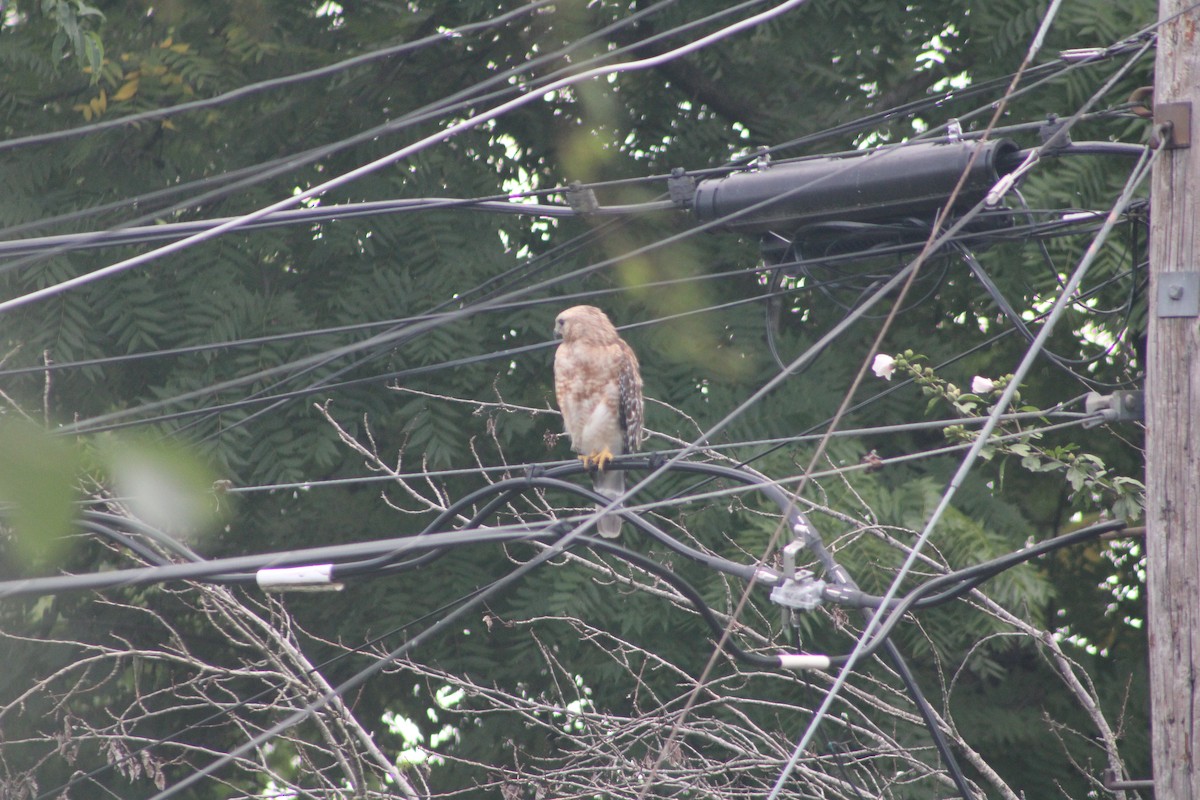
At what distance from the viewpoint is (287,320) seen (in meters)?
7.29

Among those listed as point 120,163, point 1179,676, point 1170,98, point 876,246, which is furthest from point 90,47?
point 1179,676

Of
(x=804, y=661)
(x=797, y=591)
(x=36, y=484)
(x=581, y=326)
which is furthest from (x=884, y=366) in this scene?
(x=36, y=484)

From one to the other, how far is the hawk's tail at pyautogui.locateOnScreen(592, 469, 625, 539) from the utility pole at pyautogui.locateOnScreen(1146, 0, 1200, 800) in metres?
2.34

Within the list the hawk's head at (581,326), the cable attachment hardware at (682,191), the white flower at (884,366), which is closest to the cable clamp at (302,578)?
the cable attachment hardware at (682,191)

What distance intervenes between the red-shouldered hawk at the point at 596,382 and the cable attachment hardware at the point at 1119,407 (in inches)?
105

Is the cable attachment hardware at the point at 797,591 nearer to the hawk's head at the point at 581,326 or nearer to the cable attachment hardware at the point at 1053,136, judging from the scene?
the cable attachment hardware at the point at 1053,136

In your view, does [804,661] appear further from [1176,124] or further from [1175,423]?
[1176,124]

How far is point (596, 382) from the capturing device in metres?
6.21

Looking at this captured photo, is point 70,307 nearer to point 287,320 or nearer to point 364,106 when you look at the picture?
point 287,320

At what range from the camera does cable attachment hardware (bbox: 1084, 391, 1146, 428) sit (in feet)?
12.5

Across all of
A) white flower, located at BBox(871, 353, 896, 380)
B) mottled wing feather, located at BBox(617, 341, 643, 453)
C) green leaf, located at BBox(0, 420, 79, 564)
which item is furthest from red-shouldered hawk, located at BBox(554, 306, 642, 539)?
green leaf, located at BBox(0, 420, 79, 564)

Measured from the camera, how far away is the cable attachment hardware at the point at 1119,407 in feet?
12.5

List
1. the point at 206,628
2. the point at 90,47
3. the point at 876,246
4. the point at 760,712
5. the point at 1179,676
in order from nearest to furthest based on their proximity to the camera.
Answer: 1. the point at 1179,676
2. the point at 876,246
3. the point at 90,47
4. the point at 760,712
5. the point at 206,628

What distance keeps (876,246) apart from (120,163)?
515 centimetres
